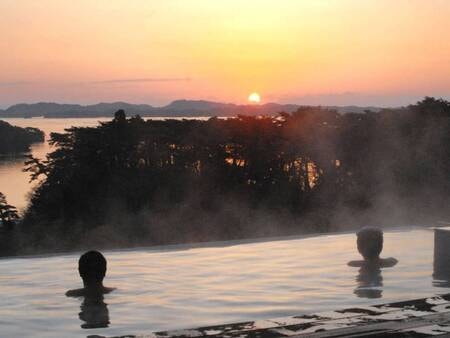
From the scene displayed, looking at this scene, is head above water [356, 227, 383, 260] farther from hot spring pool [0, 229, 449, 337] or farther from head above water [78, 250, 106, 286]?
head above water [78, 250, 106, 286]

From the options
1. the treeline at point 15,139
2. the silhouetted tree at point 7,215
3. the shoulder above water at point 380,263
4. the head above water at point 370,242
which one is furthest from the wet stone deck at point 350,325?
the treeline at point 15,139

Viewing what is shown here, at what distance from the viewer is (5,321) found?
14.8 ft

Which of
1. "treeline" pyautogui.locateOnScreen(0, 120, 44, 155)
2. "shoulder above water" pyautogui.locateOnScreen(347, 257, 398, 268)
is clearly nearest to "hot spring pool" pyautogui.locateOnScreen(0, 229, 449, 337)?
"shoulder above water" pyautogui.locateOnScreen(347, 257, 398, 268)

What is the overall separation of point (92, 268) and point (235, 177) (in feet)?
44.7

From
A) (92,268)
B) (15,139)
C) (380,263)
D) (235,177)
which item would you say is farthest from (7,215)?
(15,139)

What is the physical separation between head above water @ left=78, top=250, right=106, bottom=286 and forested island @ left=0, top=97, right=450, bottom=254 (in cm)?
1021

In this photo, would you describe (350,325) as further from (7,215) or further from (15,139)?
(15,139)

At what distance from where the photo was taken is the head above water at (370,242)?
256 inches

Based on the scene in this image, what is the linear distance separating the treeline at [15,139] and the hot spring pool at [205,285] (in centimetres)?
3903

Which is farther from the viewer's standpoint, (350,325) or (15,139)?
(15,139)

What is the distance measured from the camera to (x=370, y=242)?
260 inches

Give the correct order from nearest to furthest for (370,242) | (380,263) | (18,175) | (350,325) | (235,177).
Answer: (350,325), (380,263), (370,242), (235,177), (18,175)

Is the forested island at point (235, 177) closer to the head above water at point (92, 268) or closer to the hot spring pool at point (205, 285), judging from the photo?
the hot spring pool at point (205, 285)

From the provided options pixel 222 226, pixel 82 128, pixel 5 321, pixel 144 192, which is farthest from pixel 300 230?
pixel 5 321
